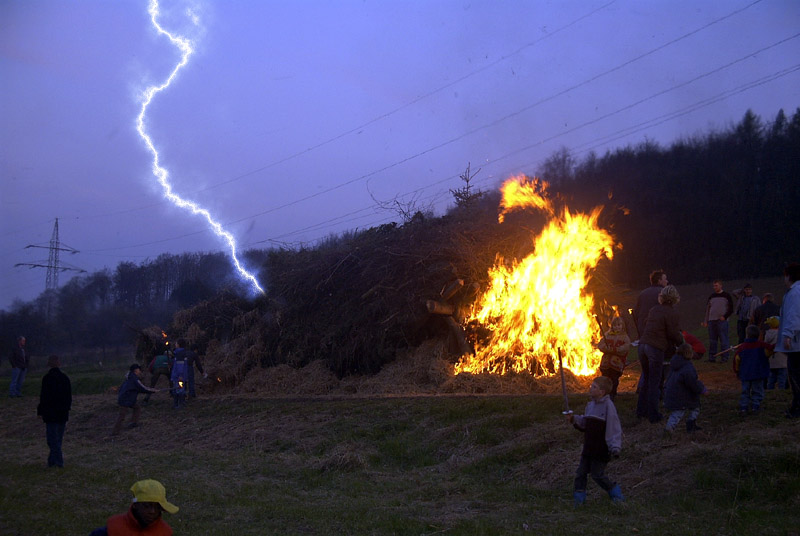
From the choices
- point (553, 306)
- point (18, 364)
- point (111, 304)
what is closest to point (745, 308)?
point (553, 306)

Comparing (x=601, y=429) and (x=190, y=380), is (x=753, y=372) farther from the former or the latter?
(x=190, y=380)

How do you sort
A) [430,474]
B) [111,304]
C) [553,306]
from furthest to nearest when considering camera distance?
[111,304] → [553,306] → [430,474]

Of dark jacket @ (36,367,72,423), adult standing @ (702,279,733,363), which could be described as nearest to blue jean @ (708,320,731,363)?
adult standing @ (702,279,733,363)

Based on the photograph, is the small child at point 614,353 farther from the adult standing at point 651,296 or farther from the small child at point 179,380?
the small child at point 179,380

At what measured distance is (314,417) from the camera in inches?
530

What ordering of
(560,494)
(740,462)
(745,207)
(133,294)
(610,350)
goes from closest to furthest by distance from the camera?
(740,462), (560,494), (610,350), (745,207), (133,294)

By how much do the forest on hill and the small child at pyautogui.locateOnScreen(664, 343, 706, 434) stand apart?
735 cm

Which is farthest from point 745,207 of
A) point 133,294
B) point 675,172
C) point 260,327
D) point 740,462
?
point 133,294

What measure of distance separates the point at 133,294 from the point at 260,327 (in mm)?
29833

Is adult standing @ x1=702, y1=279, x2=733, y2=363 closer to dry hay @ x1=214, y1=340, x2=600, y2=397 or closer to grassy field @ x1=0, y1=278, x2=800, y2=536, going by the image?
grassy field @ x1=0, y1=278, x2=800, y2=536

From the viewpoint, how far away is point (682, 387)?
321 inches

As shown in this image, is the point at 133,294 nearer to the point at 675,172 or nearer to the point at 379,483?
the point at 675,172

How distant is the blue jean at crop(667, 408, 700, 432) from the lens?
8.15 metres

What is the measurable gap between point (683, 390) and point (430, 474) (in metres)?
3.56
